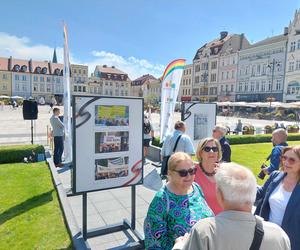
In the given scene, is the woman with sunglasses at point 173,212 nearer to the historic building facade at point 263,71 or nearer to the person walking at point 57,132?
the person walking at point 57,132

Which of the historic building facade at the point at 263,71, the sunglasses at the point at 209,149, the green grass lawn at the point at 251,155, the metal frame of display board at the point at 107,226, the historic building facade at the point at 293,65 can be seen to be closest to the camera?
the sunglasses at the point at 209,149

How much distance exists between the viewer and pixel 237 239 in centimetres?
156

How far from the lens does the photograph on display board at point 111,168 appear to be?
4262mm

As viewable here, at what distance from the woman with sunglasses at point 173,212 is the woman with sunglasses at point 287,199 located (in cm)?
89

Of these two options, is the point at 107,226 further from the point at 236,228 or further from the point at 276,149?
the point at 236,228

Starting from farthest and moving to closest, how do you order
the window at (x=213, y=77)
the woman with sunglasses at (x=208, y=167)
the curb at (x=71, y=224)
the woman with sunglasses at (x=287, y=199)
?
1. the window at (x=213, y=77)
2. the curb at (x=71, y=224)
3. the woman with sunglasses at (x=208, y=167)
4. the woman with sunglasses at (x=287, y=199)

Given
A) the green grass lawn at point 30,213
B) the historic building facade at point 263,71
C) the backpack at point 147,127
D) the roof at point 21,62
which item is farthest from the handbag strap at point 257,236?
the roof at point 21,62

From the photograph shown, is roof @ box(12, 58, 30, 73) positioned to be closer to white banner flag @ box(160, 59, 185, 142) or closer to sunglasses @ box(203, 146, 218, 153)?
white banner flag @ box(160, 59, 185, 142)

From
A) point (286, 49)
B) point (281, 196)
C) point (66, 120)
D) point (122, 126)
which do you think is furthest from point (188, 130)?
point (286, 49)

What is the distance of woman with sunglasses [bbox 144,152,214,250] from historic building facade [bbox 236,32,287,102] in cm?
4947

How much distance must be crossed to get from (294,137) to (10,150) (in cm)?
1726

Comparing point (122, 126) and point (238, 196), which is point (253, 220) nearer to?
point (238, 196)

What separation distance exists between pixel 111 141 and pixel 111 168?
48 cm

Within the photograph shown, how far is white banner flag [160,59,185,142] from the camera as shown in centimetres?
898
